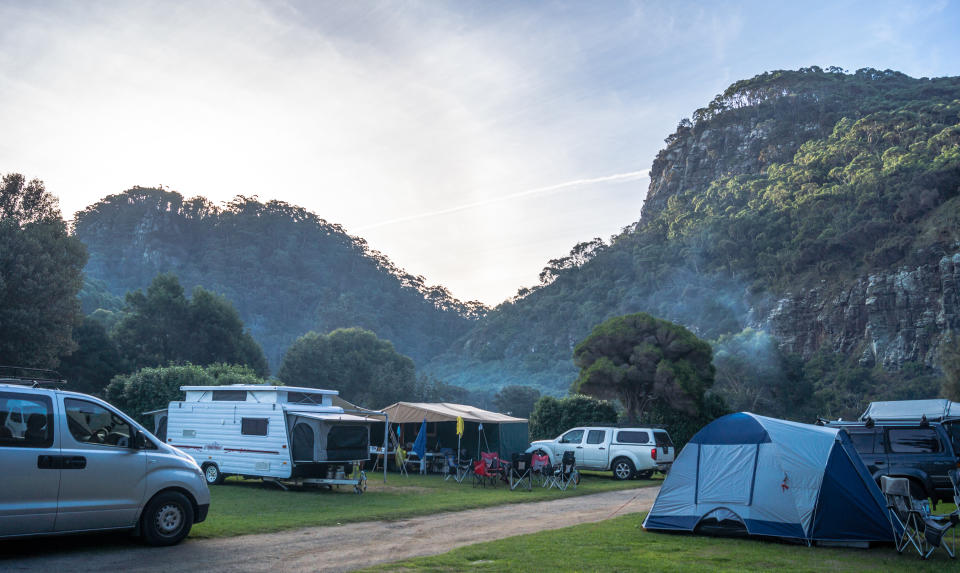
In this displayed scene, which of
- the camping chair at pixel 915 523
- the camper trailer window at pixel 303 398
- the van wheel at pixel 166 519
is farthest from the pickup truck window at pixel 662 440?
the van wheel at pixel 166 519

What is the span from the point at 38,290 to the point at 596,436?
24699 millimetres

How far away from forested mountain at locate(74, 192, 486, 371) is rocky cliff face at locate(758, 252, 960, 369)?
5156cm

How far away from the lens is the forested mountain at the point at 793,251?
52594mm

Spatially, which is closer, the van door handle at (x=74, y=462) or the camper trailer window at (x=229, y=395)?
the van door handle at (x=74, y=462)

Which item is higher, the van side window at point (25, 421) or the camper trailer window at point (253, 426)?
the van side window at point (25, 421)

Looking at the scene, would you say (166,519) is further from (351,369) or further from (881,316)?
(881,316)

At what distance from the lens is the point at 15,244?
100ft

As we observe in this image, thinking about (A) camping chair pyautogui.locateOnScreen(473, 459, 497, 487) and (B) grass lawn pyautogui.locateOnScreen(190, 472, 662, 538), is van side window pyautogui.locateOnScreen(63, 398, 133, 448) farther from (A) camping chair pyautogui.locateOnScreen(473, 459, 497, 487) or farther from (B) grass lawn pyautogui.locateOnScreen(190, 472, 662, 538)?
(A) camping chair pyautogui.locateOnScreen(473, 459, 497, 487)

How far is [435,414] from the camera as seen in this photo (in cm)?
2158

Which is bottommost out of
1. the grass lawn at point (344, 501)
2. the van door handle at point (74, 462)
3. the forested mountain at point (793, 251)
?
the grass lawn at point (344, 501)

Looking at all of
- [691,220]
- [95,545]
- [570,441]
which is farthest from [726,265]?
[95,545]

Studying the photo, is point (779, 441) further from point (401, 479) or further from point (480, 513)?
point (401, 479)

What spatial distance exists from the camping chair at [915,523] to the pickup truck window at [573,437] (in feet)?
43.8

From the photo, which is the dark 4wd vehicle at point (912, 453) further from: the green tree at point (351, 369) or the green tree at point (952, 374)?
the green tree at point (351, 369)
